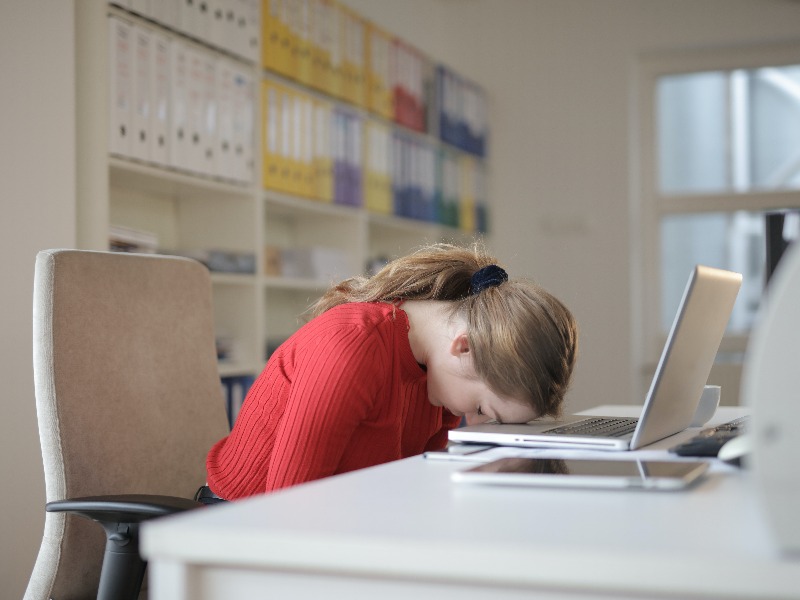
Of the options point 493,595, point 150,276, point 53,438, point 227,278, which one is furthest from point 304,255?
point 493,595

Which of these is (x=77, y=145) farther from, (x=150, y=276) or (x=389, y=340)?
(x=389, y=340)

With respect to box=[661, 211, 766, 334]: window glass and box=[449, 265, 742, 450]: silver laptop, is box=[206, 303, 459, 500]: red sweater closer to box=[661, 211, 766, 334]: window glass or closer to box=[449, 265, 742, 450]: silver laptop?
box=[449, 265, 742, 450]: silver laptop

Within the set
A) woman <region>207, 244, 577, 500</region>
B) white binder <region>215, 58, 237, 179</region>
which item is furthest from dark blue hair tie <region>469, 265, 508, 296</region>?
white binder <region>215, 58, 237, 179</region>

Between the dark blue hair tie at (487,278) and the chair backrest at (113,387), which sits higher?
the dark blue hair tie at (487,278)

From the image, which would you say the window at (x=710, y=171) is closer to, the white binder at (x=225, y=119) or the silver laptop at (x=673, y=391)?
the white binder at (x=225, y=119)

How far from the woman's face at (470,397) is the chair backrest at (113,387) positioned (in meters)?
0.46

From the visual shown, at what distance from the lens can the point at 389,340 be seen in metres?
1.32

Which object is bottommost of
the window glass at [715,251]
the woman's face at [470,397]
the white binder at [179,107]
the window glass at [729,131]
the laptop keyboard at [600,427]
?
the laptop keyboard at [600,427]

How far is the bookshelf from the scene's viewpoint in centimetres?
251

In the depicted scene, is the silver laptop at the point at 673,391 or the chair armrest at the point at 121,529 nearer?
the silver laptop at the point at 673,391

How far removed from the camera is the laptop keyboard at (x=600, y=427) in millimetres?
1288

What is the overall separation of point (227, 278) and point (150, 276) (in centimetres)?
145

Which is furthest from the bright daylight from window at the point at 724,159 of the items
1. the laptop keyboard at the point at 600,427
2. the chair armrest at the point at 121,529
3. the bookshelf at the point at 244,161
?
the chair armrest at the point at 121,529

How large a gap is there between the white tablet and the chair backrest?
71 cm
